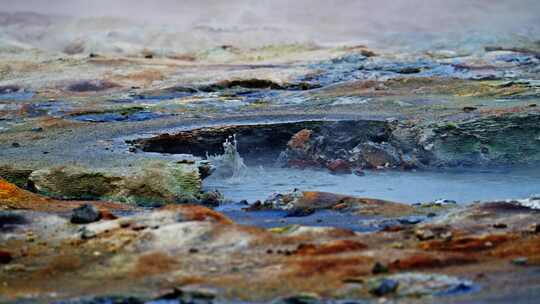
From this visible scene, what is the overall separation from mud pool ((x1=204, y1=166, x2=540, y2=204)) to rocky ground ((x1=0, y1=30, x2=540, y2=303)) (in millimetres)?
276

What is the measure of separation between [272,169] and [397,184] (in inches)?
65.0

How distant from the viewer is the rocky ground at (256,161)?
5.45m

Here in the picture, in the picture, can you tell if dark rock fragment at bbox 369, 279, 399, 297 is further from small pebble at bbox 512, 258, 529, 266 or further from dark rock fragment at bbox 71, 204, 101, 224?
dark rock fragment at bbox 71, 204, 101, 224

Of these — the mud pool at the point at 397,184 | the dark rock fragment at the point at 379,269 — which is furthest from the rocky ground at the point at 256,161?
the mud pool at the point at 397,184

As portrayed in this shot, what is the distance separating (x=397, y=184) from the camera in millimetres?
9992

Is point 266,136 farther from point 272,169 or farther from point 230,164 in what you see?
point 230,164

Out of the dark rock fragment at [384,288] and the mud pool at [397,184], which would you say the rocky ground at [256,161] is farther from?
the mud pool at [397,184]

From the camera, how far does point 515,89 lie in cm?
1338

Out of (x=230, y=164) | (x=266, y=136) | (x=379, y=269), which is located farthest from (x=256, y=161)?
(x=379, y=269)

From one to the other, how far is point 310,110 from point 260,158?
1565mm

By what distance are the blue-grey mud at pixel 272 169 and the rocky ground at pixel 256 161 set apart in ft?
0.07

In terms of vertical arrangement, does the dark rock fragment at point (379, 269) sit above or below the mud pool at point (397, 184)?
above

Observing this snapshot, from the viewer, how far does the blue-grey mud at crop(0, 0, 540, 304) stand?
553 cm

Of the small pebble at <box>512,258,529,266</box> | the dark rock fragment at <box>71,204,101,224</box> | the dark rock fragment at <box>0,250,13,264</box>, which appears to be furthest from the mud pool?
the dark rock fragment at <box>0,250,13,264</box>
